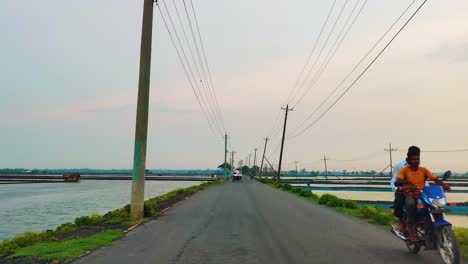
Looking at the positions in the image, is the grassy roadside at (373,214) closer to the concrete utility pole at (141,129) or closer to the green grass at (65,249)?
the green grass at (65,249)

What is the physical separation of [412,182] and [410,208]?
50 centimetres

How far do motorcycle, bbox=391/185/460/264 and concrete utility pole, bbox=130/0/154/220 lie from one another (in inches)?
362

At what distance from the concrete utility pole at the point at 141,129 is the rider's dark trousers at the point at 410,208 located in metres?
8.93

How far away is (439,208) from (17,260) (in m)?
7.47

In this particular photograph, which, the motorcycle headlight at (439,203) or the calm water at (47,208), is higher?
the motorcycle headlight at (439,203)

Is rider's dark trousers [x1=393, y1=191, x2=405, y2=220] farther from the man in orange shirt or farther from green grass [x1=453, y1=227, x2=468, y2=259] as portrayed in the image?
green grass [x1=453, y1=227, x2=468, y2=259]

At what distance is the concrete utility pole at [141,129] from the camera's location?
14180mm

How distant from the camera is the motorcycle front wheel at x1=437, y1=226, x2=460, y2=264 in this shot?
20.8 feet

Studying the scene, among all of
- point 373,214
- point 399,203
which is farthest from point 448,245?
point 373,214

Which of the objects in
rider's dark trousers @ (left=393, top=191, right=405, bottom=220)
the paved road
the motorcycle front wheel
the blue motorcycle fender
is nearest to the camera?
the motorcycle front wheel

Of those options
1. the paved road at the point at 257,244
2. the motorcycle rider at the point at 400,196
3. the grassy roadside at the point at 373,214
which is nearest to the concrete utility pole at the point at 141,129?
the paved road at the point at 257,244

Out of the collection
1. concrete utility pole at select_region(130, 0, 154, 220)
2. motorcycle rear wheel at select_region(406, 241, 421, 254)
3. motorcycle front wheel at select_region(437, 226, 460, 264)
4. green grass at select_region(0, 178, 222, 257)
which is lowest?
green grass at select_region(0, 178, 222, 257)

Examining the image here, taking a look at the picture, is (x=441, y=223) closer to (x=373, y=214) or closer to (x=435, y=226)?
(x=435, y=226)

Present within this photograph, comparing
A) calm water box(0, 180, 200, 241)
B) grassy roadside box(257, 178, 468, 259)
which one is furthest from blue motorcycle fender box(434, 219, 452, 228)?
calm water box(0, 180, 200, 241)
